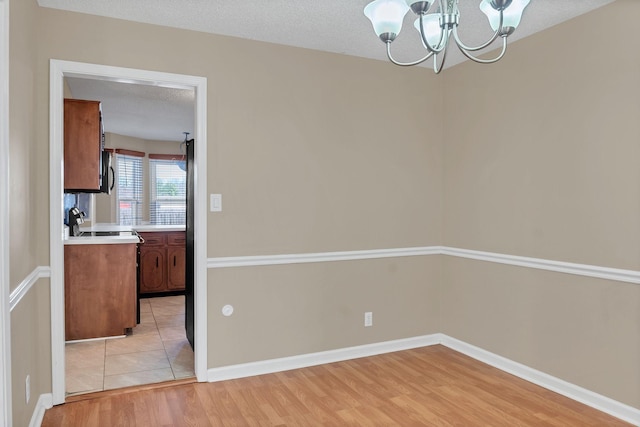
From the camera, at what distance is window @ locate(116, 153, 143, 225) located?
7363mm

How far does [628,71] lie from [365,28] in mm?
1633

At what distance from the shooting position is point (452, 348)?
13.0 ft

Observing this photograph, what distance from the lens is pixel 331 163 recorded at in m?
3.62

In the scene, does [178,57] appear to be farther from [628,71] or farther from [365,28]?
[628,71]

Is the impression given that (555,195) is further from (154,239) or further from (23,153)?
(154,239)

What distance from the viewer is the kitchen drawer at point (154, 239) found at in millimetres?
6059

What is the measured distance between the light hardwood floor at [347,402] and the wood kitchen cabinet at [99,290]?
1332 mm

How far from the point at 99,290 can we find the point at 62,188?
5.32ft

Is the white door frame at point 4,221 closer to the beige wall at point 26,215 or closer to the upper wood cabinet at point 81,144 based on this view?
the beige wall at point 26,215

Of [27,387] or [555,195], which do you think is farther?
[555,195]

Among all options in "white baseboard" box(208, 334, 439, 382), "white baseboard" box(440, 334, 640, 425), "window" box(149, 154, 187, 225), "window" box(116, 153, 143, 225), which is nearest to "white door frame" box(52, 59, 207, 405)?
"white baseboard" box(208, 334, 439, 382)

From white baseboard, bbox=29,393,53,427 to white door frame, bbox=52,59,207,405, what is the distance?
0.04 metres

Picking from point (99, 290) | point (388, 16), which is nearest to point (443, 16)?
point (388, 16)

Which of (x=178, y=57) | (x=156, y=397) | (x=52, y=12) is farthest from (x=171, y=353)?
(x=52, y=12)
